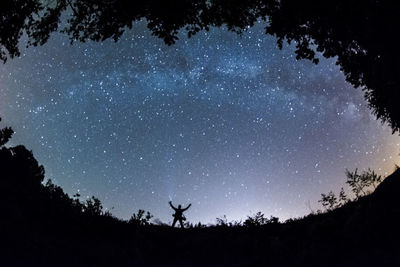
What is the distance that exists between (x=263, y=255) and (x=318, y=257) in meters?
1.64

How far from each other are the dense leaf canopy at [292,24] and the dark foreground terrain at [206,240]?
387 cm

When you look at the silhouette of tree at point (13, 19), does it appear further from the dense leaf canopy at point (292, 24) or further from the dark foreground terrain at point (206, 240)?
the dark foreground terrain at point (206, 240)

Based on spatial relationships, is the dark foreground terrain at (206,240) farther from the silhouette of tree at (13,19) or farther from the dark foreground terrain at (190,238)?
the silhouette of tree at (13,19)

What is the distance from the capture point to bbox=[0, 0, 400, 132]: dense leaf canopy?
11555 millimetres

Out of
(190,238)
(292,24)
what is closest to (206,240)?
(190,238)

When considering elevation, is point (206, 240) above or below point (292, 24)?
below

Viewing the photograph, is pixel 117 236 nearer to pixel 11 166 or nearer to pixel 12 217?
pixel 12 217

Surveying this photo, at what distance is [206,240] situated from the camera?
38.5 feet

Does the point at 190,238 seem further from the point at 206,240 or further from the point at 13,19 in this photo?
the point at 13,19

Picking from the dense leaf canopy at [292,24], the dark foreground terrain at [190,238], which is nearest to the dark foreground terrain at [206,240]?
the dark foreground terrain at [190,238]

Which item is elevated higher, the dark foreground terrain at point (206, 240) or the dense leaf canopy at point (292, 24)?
the dense leaf canopy at point (292, 24)

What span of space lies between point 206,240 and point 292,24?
748 centimetres

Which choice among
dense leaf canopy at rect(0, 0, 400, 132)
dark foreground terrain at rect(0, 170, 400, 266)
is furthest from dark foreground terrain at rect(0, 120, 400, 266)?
dense leaf canopy at rect(0, 0, 400, 132)

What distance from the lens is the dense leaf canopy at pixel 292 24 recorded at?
37.9 ft
